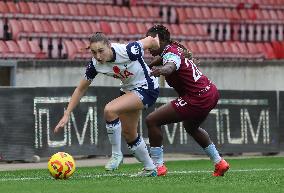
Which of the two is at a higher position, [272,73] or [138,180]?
[272,73]

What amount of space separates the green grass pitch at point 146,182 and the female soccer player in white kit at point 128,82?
48 centimetres

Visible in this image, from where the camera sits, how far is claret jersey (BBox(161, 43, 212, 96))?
39.9 feet

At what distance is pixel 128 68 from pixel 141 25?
39.0ft

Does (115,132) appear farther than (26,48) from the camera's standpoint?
No

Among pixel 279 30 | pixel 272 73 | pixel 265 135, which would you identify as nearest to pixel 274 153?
pixel 265 135

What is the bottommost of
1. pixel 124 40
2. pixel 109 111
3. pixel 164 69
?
pixel 109 111

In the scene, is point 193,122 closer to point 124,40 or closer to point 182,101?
point 182,101

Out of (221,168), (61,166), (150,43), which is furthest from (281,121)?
(61,166)

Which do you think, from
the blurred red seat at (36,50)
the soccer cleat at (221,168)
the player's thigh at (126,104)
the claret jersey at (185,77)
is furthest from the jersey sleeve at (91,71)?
the blurred red seat at (36,50)

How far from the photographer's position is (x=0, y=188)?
10.7m

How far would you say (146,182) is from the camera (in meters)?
11.2

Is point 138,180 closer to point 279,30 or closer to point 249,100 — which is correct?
point 249,100

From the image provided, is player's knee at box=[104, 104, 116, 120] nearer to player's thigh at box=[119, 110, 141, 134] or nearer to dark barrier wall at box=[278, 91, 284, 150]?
player's thigh at box=[119, 110, 141, 134]

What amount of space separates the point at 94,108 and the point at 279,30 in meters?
10.6
